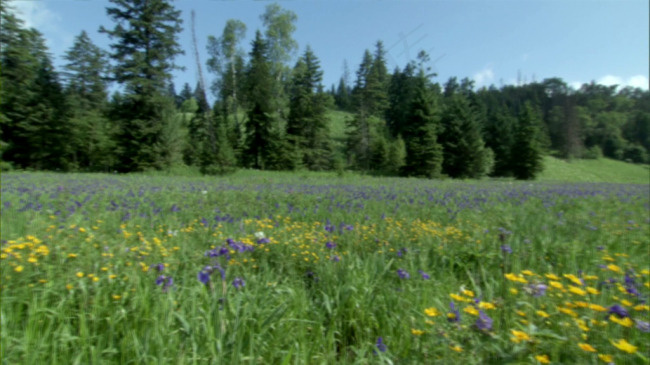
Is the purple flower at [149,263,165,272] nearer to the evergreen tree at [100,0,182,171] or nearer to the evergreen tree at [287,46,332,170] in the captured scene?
the evergreen tree at [100,0,182,171]

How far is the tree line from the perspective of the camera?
25562 mm

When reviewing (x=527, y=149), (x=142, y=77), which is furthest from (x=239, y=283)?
(x=527, y=149)

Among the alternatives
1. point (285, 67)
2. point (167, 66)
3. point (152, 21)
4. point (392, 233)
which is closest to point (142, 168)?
point (167, 66)

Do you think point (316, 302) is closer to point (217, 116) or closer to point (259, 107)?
point (259, 107)

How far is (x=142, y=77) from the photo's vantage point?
25531 millimetres

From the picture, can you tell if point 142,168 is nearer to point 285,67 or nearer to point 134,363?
point 285,67

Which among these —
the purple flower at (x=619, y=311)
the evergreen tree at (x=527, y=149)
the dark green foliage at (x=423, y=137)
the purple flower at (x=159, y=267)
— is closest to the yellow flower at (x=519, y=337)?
the purple flower at (x=619, y=311)

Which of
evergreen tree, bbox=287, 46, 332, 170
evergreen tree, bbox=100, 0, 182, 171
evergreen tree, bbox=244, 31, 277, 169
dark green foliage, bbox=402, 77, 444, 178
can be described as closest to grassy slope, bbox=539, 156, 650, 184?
dark green foliage, bbox=402, 77, 444, 178

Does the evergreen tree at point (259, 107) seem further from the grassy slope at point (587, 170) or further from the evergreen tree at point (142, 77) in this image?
the grassy slope at point (587, 170)

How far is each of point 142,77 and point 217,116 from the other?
48.4 feet

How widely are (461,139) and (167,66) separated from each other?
30.6 meters

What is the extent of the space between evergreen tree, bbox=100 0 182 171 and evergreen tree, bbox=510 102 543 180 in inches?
1572

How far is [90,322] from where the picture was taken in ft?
6.27

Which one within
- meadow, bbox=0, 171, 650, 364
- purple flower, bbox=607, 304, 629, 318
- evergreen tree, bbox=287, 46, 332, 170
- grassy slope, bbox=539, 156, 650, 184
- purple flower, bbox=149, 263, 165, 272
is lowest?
meadow, bbox=0, 171, 650, 364
